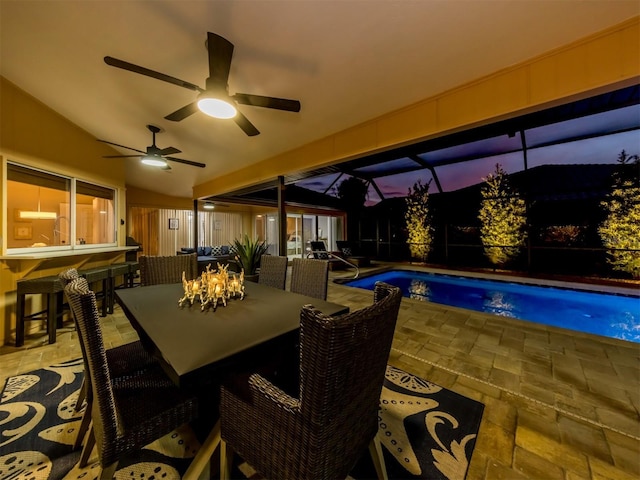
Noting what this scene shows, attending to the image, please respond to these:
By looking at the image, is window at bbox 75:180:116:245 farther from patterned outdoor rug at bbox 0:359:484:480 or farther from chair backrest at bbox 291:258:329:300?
chair backrest at bbox 291:258:329:300

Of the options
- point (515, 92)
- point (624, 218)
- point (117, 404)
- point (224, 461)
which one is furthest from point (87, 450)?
point (624, 218)

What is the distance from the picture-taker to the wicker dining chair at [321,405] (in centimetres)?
71

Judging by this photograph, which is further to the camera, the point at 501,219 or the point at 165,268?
the point at 501,219

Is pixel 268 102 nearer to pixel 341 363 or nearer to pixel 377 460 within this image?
pixel 341 363

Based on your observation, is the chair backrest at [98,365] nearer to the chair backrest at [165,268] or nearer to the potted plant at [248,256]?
the chair backrest at [165,268]

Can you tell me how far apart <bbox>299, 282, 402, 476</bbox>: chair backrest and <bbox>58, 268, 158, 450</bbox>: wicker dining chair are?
108 cm

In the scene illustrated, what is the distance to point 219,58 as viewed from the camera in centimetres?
174

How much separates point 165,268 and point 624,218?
31.2 feet

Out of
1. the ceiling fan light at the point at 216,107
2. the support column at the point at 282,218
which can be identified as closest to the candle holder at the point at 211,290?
the ceiling fan light at the point at 216,107

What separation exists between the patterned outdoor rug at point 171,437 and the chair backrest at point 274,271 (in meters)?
1.41

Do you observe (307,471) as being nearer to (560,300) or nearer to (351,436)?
(351,436)

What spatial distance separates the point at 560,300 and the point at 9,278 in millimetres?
9196

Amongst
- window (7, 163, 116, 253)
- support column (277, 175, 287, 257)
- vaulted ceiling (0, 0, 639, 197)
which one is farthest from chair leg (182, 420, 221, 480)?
window (7, 163, 116, 253)

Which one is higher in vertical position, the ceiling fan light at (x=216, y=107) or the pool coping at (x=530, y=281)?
the ceiling fan light at (x=216, y=107)
